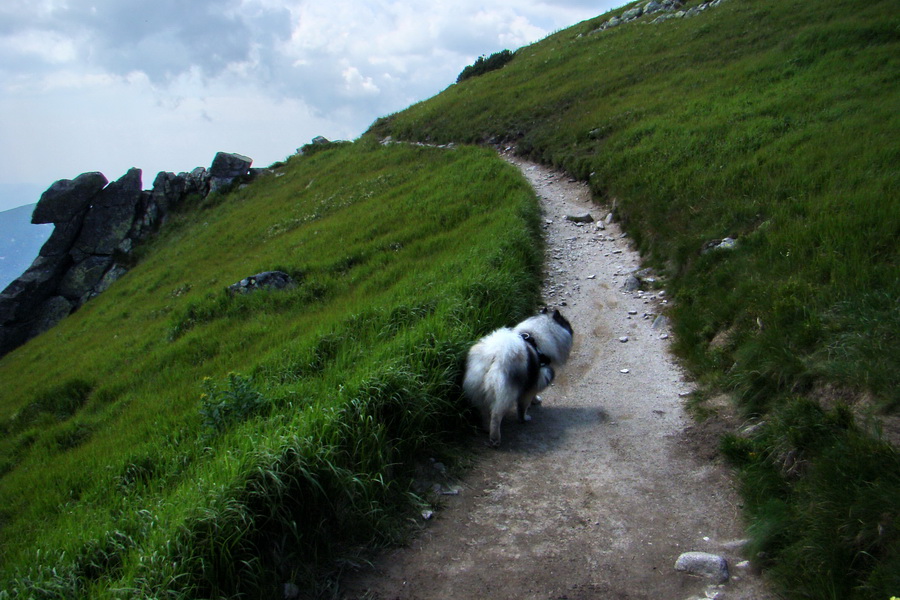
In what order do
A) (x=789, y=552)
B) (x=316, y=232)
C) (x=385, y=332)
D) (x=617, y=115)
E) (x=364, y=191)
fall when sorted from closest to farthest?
(x=789, y=552), (x=385, y=332), (x=316, y=232), (x=617, y=115), (x=364, y=191)

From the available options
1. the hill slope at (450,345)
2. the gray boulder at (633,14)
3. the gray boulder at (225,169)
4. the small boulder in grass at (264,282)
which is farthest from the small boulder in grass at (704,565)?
the gray boulder at (633,14)

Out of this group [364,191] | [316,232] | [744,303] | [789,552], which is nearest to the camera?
[789,552]

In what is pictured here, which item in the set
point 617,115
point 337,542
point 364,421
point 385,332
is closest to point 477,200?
point 617,115

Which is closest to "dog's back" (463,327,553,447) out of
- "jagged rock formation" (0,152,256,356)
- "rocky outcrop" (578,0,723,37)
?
"jagged rock formation" (0,152,256,356)

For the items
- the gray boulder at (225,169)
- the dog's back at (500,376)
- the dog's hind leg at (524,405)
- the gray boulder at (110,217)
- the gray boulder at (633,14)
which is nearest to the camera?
the dog's back at (500,376)

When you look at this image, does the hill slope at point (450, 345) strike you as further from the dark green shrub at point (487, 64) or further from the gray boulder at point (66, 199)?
the dark green shrub at point (487, 64)

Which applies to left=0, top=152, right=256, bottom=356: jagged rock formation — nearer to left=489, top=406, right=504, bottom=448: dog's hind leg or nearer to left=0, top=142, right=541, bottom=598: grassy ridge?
left=0, top=142, right=541, bottom=598: grassy ridge

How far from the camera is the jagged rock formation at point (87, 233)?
37062 millimetres

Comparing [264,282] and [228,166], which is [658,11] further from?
[264,282]

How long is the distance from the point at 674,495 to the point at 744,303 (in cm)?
408

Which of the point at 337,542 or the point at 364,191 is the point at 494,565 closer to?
the point at 337,542

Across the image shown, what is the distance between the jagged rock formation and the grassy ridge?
17.0 metres

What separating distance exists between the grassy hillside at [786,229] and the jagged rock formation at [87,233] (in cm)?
2581

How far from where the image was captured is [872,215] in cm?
870
